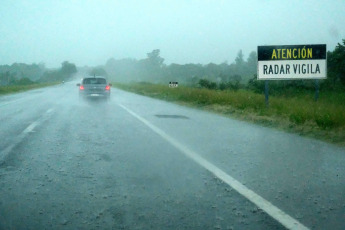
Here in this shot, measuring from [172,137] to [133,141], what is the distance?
3.78 ft

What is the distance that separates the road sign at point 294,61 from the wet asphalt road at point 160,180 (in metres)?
8.12

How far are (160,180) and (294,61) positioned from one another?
44.6 ft

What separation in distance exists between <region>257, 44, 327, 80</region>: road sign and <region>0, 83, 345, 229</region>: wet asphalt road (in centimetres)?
812

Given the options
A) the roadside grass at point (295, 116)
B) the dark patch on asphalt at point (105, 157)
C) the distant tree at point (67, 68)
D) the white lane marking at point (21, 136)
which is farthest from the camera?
the distant tree at point (67, 68)

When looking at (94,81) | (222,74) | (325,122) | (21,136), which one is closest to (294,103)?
(325,122)

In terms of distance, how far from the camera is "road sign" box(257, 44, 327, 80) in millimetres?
17516

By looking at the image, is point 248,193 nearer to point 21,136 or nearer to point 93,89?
point 21,136

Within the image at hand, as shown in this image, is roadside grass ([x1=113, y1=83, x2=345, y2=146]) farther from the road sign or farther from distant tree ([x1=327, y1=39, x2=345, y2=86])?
distant tree ([x1=327, y1=39, x2=345, y2=86])

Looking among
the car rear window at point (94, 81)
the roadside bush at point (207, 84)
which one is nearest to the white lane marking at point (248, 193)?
the car rear window at point (94, 81)

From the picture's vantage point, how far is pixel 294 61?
57.7ft

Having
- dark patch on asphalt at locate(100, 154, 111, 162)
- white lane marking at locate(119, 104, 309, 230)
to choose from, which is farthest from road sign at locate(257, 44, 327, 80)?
dark patch on asphalt at locate(100, 154, 111, 162)

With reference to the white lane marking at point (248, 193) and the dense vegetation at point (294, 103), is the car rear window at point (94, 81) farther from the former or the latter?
the white lane marking at point (248, 193)

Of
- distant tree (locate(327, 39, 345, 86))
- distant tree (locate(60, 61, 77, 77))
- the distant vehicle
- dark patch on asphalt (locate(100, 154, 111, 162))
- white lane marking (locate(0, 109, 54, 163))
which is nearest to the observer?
dark patch on asphalt (locate(100, 154, 111, 162))

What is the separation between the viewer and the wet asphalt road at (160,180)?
4.24 meters
